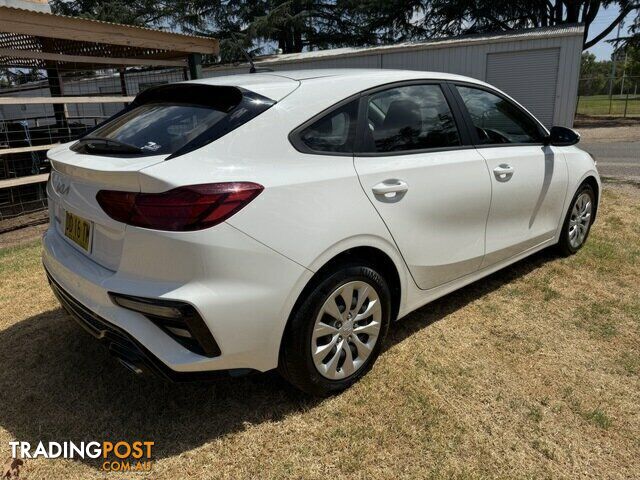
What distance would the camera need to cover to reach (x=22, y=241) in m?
5.83

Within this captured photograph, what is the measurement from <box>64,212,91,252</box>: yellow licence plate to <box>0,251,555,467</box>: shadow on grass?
0.85 metres

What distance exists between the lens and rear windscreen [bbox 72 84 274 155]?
2133 mm

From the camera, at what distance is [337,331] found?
244cm

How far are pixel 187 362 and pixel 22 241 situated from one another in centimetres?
491

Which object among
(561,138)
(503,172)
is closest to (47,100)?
(503,172)

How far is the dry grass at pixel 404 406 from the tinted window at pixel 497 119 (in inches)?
48.9

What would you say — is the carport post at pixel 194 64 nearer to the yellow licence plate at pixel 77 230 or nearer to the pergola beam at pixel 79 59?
the pergola beam at pixel 79 59

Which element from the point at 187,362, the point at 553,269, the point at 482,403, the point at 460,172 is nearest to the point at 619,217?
the point at 553,269

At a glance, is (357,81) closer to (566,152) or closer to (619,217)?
(566,152)

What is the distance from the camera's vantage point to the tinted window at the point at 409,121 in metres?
2.62

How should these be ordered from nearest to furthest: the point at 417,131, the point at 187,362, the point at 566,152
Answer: the point at 187,362 → the point at 417,131 → the point at 566,152

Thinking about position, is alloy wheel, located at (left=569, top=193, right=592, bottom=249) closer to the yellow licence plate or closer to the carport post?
the yellow licence plate

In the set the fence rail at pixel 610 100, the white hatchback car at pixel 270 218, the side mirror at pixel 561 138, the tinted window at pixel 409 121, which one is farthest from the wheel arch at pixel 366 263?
the fence rail at pixel 610 100

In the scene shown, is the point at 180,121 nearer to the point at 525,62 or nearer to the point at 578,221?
the point at 578,221
